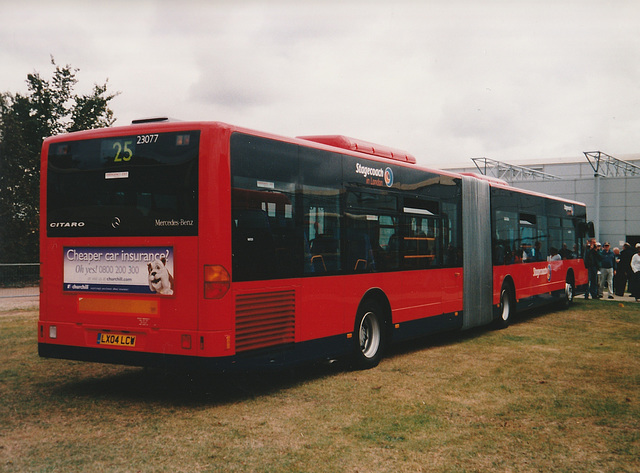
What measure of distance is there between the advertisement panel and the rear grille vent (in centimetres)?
81

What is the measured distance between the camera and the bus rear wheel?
9.05 meters

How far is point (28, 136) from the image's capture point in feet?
115

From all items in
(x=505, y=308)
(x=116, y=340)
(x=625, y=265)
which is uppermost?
(x=625, y=265)

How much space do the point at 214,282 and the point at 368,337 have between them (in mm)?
3423

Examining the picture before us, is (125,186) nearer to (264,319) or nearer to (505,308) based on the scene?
(264,319)

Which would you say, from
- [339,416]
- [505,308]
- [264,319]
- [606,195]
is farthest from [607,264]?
[606,195]

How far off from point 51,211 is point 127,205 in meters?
1.16

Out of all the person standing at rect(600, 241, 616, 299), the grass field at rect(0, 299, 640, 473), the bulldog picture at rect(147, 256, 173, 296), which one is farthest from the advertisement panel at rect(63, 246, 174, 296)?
the person standing at rect(600, 241, 616, 299)

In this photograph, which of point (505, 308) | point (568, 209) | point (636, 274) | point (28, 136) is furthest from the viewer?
point (28, 136)

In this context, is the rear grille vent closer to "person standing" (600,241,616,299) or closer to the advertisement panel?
the advertisement panel

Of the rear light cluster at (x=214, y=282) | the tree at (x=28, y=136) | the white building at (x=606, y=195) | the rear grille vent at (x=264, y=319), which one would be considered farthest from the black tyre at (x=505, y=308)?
the white building at (x=606, y=195)

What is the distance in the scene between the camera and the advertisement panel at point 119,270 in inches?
274

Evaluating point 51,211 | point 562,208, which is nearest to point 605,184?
point 562,208

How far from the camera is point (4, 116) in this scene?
102 ft
